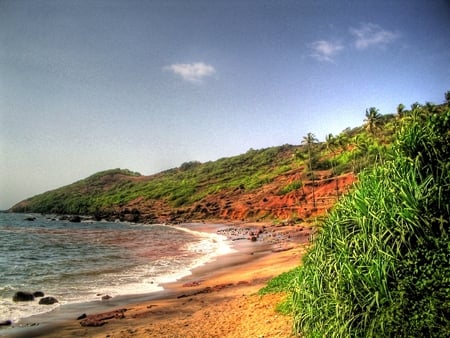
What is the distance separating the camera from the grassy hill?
5591cm

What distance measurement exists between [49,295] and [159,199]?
85.3m

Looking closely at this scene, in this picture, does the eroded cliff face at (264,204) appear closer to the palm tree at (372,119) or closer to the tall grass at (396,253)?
the palm tree at (372,119)

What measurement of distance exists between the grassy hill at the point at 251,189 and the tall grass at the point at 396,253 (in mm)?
1097

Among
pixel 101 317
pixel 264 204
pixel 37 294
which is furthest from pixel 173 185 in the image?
pixel 101 317

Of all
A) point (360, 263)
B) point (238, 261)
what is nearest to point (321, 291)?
point (360, 263)

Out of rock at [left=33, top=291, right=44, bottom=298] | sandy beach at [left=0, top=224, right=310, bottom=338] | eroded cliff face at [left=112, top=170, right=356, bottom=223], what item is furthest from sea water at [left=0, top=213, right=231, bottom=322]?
eroded cliff face at [left=112, top=170, right=356, bottom=223]

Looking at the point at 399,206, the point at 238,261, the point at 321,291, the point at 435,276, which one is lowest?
the point at 238,261

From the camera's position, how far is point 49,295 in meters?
16.1

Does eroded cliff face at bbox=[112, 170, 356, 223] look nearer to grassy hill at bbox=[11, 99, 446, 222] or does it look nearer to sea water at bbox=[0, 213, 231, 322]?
grassy hill at bbox=[11, 99, 446, 222]

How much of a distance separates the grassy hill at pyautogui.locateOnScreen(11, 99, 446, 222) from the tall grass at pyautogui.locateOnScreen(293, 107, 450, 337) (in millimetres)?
1097

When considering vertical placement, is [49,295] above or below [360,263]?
below

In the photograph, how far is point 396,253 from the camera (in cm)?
614

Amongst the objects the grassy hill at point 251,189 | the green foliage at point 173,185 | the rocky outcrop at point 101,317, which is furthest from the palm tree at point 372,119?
the rocky outcrop at point 101,317

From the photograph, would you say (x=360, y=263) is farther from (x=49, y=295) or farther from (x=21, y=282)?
(x=21, y=282)
